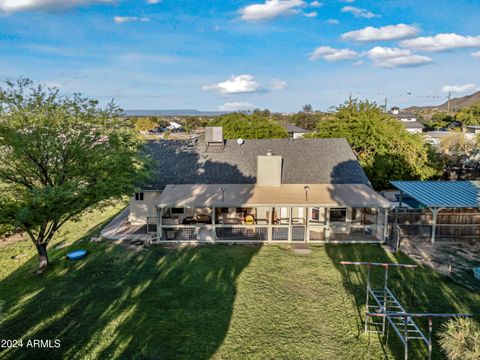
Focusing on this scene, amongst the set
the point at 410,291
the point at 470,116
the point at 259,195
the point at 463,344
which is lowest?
the point at 410,291

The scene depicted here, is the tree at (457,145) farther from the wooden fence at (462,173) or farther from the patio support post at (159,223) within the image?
the patio support post at (159,223)

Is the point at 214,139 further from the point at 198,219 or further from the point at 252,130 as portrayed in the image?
the point at 252,130

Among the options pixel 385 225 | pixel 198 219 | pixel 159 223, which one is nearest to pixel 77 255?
pixel 159 223

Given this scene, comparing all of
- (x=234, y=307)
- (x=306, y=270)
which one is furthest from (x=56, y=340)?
(x=306, y=270)

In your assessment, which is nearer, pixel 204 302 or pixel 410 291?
pixel 204 302

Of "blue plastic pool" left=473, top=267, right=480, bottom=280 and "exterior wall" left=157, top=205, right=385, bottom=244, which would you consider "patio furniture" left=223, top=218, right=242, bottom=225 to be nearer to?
"exterior wall" left=157, top=205, right=385, bottom=244

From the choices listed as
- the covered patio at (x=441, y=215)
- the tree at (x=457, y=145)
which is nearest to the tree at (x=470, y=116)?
the tree at (x=457, y=145)
